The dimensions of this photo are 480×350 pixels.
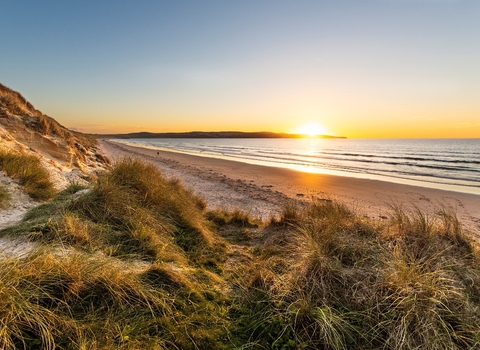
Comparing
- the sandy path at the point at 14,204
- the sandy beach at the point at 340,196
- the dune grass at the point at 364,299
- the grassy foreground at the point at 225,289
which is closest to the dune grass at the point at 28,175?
the sandy path at the point at 14,204

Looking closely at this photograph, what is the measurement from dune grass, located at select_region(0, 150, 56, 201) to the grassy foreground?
160cm

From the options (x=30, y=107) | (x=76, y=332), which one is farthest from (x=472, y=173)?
(x=30, y=107)

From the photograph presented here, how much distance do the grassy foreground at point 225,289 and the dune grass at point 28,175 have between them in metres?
1.60

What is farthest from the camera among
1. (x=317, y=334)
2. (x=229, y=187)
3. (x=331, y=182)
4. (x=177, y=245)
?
(x=331, y=182)

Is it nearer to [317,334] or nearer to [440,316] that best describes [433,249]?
[440,316]

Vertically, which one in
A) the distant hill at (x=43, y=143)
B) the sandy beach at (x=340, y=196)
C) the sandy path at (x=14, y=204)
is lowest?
the sandy beach at (x=340, y=196)

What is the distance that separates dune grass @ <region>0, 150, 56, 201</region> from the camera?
21.7 ft

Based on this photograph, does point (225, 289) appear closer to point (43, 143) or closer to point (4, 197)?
point (4, 197)

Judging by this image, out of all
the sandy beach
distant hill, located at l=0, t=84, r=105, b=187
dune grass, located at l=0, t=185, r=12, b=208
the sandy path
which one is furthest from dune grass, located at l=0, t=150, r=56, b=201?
the sandy beach

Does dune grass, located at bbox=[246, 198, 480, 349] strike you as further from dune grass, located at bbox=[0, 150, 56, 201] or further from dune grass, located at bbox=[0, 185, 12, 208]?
dune grass, located at bbox=[0, 150, 56, 201]

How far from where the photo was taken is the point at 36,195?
6.52 m

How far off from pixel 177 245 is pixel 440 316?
417cm

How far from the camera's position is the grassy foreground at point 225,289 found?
2561 millimetres

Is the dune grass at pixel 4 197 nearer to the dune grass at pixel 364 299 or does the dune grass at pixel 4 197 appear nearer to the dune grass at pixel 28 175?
the dune grass at pixel 28 175
